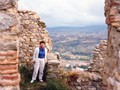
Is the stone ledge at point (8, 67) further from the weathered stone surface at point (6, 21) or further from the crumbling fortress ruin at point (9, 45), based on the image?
the weathered stone surface at point (6, 21)

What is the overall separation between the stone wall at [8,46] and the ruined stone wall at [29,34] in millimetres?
8291

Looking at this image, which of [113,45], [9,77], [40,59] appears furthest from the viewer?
[40,59]

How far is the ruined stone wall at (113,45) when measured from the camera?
19.0ft

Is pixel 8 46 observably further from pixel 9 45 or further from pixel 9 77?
pixel 9 77

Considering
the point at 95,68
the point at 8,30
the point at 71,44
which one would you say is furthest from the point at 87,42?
the point at 8,30

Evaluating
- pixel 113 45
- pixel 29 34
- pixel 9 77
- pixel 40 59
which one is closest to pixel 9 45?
pixel 9 77

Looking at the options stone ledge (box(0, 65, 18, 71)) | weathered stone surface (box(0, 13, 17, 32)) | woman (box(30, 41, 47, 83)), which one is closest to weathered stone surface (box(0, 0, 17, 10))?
weathered stone surface (box(0, 13, 17, 32))

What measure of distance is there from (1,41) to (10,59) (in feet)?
1.10

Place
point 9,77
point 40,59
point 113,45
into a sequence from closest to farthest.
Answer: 1. point 113,45
2. point 9,77
3. point 40,59

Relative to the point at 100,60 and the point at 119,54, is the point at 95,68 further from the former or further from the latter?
the point at 119,54

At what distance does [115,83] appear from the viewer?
18.9ft

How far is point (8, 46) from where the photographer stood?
6379 millimetres

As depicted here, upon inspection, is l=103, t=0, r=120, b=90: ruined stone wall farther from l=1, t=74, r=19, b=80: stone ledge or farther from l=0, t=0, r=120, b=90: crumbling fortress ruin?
l=1, t=74, r=19, b=80: stone ledge

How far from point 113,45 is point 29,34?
909 centimetres
